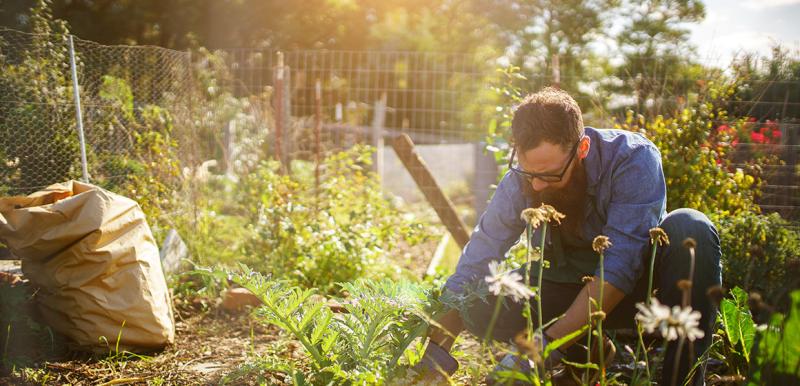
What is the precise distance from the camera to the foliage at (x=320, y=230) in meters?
3.95

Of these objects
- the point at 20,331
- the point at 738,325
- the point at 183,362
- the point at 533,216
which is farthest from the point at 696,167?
the point at 20,331

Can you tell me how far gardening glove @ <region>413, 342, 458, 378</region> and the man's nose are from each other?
0.65 metres

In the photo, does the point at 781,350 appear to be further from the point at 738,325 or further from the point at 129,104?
the point at 129,104

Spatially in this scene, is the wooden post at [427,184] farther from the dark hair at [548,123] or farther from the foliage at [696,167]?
the dark hair at [548,123]

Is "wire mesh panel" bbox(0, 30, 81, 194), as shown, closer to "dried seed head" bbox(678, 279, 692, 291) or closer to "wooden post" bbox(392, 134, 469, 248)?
"wooden post" bbox(392, 134, 469, 248)

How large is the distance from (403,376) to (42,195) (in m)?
1.81

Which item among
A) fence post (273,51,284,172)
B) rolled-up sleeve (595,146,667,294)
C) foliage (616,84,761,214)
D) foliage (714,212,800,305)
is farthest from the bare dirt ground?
fence post (273,51,284,172)

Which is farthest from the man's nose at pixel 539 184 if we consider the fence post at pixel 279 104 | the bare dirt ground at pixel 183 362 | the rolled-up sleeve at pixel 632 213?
the fence post at pixel 279 104

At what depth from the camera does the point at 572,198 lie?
7.19 ft

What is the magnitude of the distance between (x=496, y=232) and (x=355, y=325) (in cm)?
64

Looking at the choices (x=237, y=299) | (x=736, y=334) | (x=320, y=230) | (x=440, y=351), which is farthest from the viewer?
(x=320, y=230)

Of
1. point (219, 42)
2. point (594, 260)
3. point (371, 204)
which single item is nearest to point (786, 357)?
point (594, 260)

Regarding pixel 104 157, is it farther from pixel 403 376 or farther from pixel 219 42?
pixel 219 42

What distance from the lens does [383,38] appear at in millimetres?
27906
